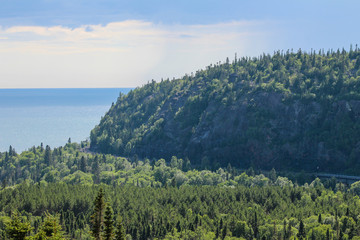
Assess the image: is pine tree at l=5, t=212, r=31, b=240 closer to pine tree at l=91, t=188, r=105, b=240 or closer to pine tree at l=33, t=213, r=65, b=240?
pine tree at l=33, t=213, r=65, b=240

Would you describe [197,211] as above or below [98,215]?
below

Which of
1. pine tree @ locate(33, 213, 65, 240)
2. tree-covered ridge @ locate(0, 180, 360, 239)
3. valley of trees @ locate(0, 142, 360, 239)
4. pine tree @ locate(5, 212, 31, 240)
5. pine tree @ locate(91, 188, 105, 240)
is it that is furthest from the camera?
tree-covered ridge @ locate(0, 180, 360, 239)

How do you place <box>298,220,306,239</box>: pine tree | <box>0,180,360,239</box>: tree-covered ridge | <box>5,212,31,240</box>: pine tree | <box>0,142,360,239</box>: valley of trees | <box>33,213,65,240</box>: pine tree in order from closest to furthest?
1. <box>5,212,31,240</box>: pine tree
2. <box>33,213,65,240</box>: pine tree
3. <box>298,220,306,239</box>: pine tree
4. <box>0,142,360,239</box>: valley of trees
5. <box>0,180,360,239</box>: tree-covered ridge

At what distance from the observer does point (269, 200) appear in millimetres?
171000

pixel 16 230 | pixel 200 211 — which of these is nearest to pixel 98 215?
pixel 16 230

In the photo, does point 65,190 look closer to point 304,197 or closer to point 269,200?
point 269,200

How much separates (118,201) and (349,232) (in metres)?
A: 80.1

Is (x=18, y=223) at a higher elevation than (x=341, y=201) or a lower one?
higher

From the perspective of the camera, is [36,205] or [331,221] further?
[36,205]

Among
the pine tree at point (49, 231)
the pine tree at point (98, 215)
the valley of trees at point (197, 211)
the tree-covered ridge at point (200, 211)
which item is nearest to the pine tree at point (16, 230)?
the pine tree at point (49, 231)

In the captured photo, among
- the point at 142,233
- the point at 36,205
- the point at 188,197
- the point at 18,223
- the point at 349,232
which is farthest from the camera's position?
the point at 188,197

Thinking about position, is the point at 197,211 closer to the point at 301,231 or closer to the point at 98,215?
the point at 301,231

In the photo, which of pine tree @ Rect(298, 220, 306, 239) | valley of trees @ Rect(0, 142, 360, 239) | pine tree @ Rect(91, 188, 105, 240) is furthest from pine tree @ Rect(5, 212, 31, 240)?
pine tree @ Rect(298, 220, 306, 239)

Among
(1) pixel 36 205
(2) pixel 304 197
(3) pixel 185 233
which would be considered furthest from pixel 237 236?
(1) pixel 36 205
